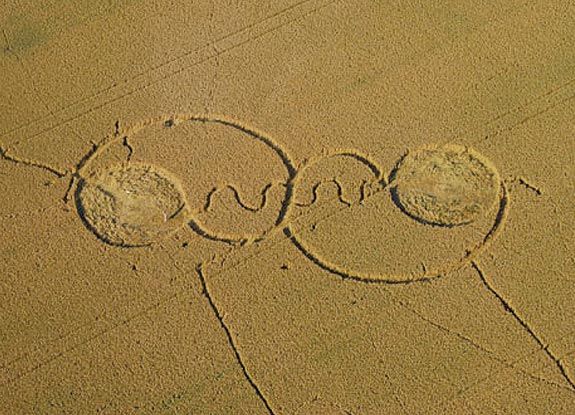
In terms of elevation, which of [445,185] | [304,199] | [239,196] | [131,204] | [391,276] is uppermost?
[131,204]

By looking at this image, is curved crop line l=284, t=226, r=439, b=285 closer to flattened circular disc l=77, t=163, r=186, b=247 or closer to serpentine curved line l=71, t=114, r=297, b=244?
serpentine curved line l=71, t=114, r=297, b=244

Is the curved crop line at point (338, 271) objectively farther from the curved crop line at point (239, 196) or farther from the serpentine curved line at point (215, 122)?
the curved crop line at point (239, 196)

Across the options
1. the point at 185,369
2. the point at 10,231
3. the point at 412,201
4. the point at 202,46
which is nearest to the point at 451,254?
the point at 412,201

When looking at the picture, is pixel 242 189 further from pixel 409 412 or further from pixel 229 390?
pixel 409 412

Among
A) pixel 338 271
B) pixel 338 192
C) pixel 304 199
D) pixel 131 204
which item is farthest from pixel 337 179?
pixel 131 204

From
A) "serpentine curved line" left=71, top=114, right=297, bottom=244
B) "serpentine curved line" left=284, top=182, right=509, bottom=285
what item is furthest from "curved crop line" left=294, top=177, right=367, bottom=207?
"serpentine curved line" left=284, top=182, right=509, bottom=285

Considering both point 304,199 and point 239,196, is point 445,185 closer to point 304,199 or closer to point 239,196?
point 304,199
